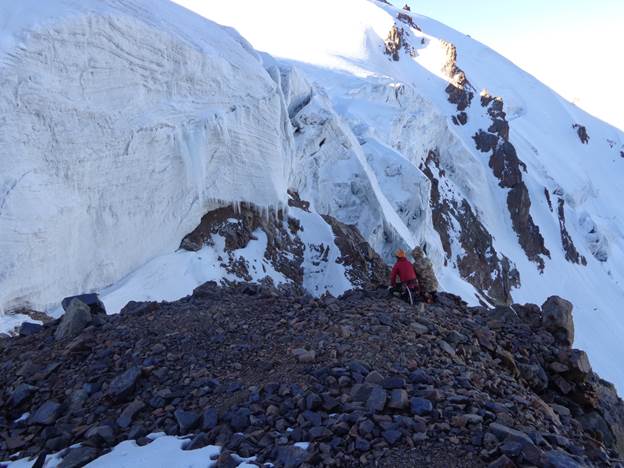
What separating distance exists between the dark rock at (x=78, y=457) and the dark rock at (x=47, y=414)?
3.01ft

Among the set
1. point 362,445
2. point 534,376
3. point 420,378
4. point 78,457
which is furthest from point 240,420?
point 534,376

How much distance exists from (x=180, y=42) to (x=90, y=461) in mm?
14062

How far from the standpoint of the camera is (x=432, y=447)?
4832mm

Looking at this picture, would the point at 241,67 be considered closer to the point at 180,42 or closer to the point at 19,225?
the point at 180,42

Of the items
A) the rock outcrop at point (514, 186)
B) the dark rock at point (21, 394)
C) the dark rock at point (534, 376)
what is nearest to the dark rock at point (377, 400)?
the dark rock at point (534, 376)

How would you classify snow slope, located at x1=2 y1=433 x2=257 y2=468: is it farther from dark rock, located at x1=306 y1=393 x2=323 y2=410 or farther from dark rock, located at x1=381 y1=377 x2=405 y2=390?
dark rock, located at x1=381 y1=377 x2=405 y2=390

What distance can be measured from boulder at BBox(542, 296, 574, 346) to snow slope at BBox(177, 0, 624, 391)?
1651 centimetres

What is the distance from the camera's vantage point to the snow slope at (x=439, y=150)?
27.5 meters

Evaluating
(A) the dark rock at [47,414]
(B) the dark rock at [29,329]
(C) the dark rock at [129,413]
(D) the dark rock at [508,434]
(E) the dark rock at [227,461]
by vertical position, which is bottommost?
(B) the dark rock at [29,329]

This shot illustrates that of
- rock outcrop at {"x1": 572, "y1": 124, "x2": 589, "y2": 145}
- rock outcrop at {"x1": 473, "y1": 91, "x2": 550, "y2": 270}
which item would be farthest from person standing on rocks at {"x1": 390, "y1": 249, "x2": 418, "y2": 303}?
rock outcrop at {"x1": 572, "y1": 124, "x2": 589, "y2": 145}

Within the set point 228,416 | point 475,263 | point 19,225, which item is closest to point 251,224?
point 19,225

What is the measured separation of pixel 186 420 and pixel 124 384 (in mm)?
1158

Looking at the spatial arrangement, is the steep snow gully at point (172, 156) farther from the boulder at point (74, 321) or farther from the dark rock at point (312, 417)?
the dark rock at point (312, 417)

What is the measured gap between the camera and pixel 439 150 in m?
51.4
